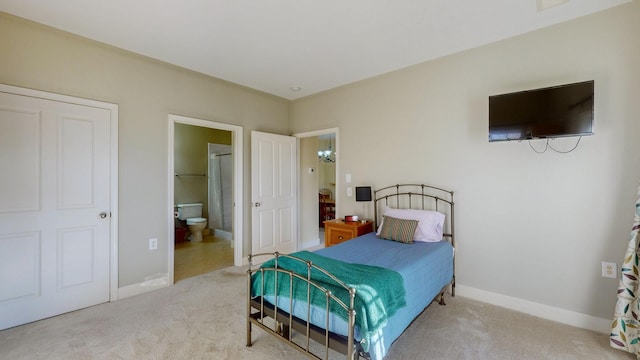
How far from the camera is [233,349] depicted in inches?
85.1

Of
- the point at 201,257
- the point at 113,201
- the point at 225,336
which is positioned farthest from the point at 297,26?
the point at 201,257

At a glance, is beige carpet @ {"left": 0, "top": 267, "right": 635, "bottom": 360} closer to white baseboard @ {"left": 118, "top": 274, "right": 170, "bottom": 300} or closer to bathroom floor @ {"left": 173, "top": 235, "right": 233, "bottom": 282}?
white baseboard @ {"left": 118, "top": 274, "right": 170, "bottom": 300}

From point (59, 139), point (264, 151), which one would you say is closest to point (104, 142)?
point (59, 139)

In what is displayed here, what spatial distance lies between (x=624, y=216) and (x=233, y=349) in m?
3.39

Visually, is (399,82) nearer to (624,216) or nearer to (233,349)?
(624,216)

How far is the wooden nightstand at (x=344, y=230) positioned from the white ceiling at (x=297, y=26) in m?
2.05

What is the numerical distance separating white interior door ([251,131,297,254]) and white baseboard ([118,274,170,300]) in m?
1.28

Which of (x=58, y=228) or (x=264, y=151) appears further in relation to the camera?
(x=264, y=151)

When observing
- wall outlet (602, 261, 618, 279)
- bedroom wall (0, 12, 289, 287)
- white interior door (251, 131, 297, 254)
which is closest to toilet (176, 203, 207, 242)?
white interior door (251, 131, 297, 254)

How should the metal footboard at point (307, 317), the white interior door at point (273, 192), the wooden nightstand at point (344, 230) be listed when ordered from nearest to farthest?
the metal footboard at point (307, 317), the wooden nightstand at point (344, 230), the white interior door at point (273, 192)

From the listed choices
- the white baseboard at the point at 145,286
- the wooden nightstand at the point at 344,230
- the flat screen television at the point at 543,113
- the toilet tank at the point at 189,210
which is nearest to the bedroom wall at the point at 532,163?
the flat screen television at the point at 543,113

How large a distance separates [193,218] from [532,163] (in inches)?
230

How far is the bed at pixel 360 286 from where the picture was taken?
165 cm

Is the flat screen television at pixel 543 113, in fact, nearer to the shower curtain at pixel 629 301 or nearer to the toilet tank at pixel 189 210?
the shower curtain at pixel 629 301
